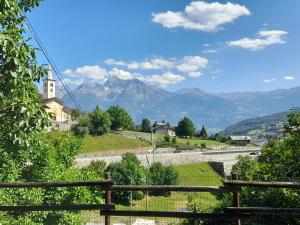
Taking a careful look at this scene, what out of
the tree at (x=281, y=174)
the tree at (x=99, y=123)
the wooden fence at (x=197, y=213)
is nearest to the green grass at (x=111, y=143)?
the tree at (x=99, y=123)

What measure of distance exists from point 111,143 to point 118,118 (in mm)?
25338

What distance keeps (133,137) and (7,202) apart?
346 ft

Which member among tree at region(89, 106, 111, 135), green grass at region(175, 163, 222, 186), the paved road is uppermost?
tree at region(89, 106, 111, 135)

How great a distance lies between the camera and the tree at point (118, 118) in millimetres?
136000

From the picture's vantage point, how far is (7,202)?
16.9m

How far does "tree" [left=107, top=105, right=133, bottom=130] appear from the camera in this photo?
446 ft

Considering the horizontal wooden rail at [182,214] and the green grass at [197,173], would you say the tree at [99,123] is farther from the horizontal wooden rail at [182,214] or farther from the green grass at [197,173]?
the horizontal wooden rail at [182,214]

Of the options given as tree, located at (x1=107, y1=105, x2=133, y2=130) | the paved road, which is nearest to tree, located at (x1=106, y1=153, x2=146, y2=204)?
the paved road

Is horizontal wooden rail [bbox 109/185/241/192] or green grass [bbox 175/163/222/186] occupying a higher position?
horizontal wooden rail [bbox 109/185/241/192]

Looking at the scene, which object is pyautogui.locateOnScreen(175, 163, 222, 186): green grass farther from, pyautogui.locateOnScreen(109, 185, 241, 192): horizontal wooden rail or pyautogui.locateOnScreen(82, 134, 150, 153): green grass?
pyautogui.locateOnScreen(109, 185, 241, 192): horizontal wooden rail

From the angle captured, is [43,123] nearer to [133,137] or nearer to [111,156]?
[111,156]

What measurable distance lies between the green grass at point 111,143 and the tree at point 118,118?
1635cm

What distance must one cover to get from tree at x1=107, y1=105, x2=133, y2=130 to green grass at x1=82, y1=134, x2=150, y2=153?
16348mm

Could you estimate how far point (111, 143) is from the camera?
112 meters
